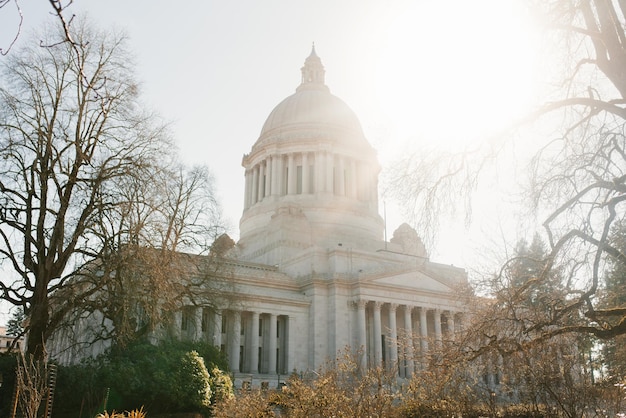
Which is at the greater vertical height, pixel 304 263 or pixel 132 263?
pixel 304 263

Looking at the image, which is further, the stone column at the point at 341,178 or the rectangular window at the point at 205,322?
the stone column at the point at 341,178

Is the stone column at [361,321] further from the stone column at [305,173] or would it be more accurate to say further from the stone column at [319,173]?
the stone column at [305,173]

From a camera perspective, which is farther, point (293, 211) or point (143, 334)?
point (293, 211)

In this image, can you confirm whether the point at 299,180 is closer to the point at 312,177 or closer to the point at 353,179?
the point at 312,177

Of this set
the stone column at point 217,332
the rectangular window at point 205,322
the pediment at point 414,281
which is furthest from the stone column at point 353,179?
the rectangular window at point 205,322

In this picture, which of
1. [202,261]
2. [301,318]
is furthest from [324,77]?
[202,261]

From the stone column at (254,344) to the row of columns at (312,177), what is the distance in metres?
20.8

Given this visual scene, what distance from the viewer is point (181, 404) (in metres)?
25.3

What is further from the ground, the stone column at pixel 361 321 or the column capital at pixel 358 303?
the column capital at pixel 358 303

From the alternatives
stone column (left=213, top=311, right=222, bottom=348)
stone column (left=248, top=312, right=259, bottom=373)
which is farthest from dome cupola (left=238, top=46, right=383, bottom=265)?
stone column (left=213, top=311, right=222, bottom=348)

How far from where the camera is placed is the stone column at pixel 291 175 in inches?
2468

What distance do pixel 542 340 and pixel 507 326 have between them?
3.96 ft

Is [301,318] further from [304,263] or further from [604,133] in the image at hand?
[604,133]

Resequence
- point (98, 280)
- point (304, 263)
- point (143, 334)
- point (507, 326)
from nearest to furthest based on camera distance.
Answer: point (507, 326) < point (98, 280) < point (143, 334) < point (304, 263)
